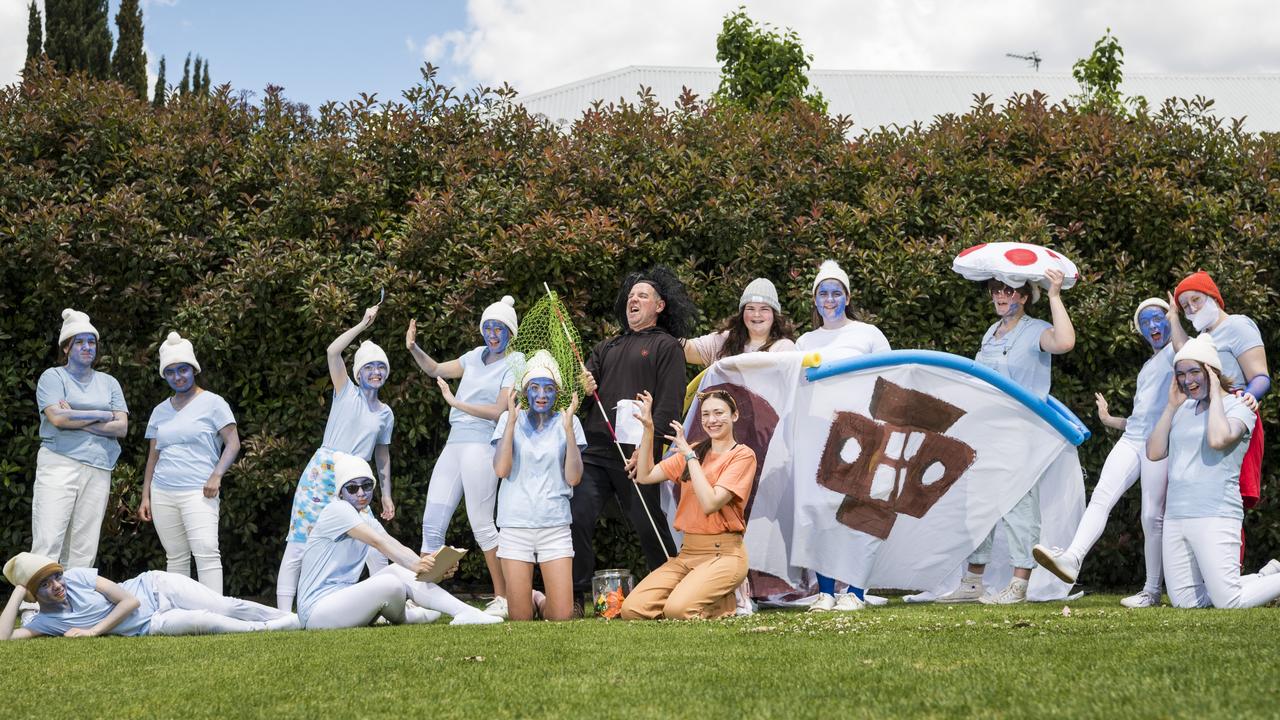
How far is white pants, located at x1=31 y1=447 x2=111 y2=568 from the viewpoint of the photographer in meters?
7.49

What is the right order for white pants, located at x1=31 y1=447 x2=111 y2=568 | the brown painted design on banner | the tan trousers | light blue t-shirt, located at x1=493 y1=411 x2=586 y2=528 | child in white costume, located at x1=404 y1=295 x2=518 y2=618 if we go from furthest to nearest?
white pants, located at x1=31 y1=447 x2=111 y2=568
child in white costume, located at x1=404 y1=295 x2=518 y2=618
light blue t-shirt, located at x1=493 y1=411 x2=586 y2=528
the brown painted design on banner
the tan trousers

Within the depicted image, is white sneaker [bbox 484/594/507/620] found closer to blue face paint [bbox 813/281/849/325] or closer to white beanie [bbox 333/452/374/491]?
white beanie [bbox 333/452/374/491]

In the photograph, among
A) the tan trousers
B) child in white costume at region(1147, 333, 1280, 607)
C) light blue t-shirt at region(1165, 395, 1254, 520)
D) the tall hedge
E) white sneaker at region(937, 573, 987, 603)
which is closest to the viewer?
the tan trousers

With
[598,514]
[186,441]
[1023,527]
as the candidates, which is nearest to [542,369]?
[598,514]

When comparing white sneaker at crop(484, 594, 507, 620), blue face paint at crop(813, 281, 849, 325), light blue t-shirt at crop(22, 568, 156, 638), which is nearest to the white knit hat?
light blue t-shirt at crop(22, 568, 156, 638)

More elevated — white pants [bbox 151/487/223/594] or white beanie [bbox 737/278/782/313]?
white beanie [bbox 737/278/782/313]

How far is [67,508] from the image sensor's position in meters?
7.53

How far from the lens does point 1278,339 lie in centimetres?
834

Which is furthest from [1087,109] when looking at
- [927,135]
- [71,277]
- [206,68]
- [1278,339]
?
[206,68]

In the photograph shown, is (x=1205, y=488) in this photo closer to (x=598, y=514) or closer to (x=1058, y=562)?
(x=1058, y=562)

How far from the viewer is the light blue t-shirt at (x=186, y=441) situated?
7.58 meters

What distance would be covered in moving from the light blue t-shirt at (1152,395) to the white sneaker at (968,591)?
122 centimetres

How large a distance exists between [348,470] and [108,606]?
1387 mm

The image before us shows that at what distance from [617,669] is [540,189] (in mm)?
4897
